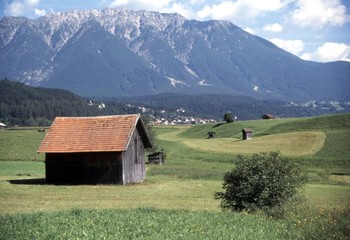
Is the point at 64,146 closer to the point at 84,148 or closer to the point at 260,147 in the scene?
the point at 84,148

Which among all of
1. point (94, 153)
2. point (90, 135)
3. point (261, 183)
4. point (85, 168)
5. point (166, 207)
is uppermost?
point (90, 135)

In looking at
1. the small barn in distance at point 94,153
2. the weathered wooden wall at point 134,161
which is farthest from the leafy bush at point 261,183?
the weathered wooden wall at point 134,161

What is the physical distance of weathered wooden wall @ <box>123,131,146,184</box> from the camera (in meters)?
44.7

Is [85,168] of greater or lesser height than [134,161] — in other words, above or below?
below

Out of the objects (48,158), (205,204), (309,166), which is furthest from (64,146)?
(309,166)

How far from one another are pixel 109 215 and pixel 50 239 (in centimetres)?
519

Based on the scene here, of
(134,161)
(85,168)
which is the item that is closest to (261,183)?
(134,161)

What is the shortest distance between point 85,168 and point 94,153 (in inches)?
66.9

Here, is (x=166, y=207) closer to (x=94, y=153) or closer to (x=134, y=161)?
(x=94, y=153)

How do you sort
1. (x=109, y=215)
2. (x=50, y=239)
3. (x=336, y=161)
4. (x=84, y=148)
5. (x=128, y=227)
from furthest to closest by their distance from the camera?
(x=336, y=161) → (x=84, y=148) → (x=109, y=215) → (x=128, y=227) → (x=50, y=239)

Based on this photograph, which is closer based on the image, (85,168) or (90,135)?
(85,168)

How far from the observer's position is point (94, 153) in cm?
4434

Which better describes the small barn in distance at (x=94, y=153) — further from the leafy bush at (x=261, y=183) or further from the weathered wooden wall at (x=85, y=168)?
the leafy bush at (x=261, y=183)

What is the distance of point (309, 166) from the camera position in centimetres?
6469
